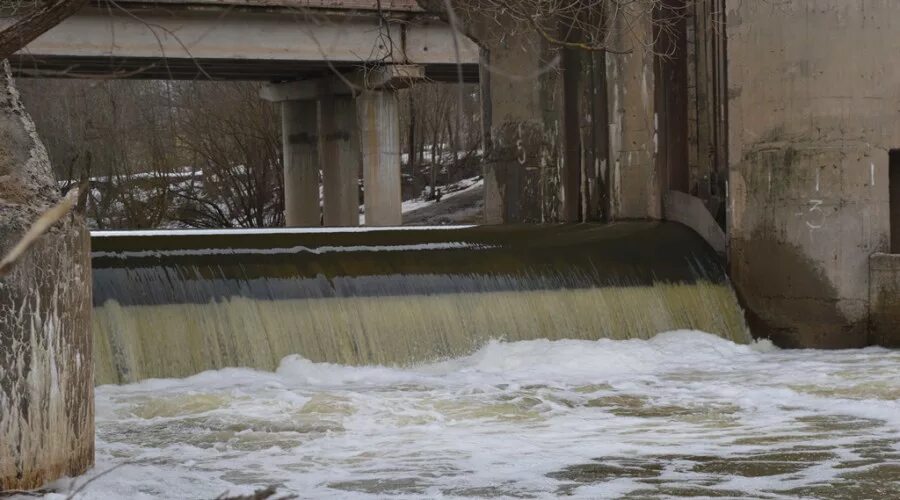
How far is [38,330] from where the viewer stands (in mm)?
6492

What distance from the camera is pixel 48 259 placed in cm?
655

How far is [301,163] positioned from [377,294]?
24.6 metres

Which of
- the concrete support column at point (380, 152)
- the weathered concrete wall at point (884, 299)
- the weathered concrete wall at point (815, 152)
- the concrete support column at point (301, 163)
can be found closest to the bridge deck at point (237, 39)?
the concrete support column at point (380, 152)

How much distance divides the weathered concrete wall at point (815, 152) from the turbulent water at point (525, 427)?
3.16 ft

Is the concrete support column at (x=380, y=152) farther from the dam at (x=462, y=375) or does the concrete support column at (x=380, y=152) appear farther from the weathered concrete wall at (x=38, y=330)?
the weathered concrete wall at (x=38, y=330)

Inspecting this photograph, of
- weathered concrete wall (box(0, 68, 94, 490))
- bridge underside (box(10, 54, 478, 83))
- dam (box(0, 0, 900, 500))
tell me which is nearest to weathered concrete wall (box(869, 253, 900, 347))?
dam (box(0, 0, 900, 500))

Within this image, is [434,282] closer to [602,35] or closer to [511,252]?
[511,252]

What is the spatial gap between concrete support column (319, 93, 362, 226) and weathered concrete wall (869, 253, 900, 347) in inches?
876

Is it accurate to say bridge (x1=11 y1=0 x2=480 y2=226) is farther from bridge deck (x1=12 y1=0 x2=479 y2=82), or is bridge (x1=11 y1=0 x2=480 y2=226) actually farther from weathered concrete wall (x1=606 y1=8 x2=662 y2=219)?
weathered concrete wall (x1=606 y1=8 x2=662 y2=219)

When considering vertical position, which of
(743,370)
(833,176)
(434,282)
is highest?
(833,176)

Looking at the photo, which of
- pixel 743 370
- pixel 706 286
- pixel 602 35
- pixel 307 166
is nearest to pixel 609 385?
pixel 743 370

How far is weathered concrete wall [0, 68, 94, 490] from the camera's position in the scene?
251 inches

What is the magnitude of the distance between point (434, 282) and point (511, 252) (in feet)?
4.20

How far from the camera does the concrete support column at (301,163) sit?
119 ft
